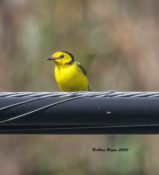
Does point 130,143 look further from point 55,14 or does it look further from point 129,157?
point 55,14

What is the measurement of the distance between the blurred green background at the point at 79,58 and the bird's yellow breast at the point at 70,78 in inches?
80.4

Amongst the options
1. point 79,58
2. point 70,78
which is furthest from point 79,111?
point 79,58

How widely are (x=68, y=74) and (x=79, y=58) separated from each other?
2.88m

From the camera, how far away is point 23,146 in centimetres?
1053

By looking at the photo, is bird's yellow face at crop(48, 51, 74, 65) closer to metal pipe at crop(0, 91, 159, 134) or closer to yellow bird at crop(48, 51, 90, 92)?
yellow bird at crop(48, 51, 90, 92)

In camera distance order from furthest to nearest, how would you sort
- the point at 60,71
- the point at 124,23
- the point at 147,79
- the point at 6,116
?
the point at 124,23
the point at 147,79
the point at 60,71
the point at 6,116

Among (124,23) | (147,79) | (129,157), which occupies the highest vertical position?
(124,23)

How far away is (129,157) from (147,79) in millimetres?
991

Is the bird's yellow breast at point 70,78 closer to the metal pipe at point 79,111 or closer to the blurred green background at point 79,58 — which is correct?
the blurred green background at point 79,58

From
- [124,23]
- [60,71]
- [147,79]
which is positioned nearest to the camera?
[60,71]

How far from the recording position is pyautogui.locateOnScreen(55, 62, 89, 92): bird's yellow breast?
7.48 m

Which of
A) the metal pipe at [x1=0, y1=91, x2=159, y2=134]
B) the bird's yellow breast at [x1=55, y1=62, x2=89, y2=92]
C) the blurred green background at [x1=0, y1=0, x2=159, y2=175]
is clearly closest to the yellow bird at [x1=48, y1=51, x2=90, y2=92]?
the bird's yellow breast at [x1=55, y1=62, x2=89, y2=92]

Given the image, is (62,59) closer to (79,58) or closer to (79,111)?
(79,58)

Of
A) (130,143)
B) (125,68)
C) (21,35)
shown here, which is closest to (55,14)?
(21,35)
